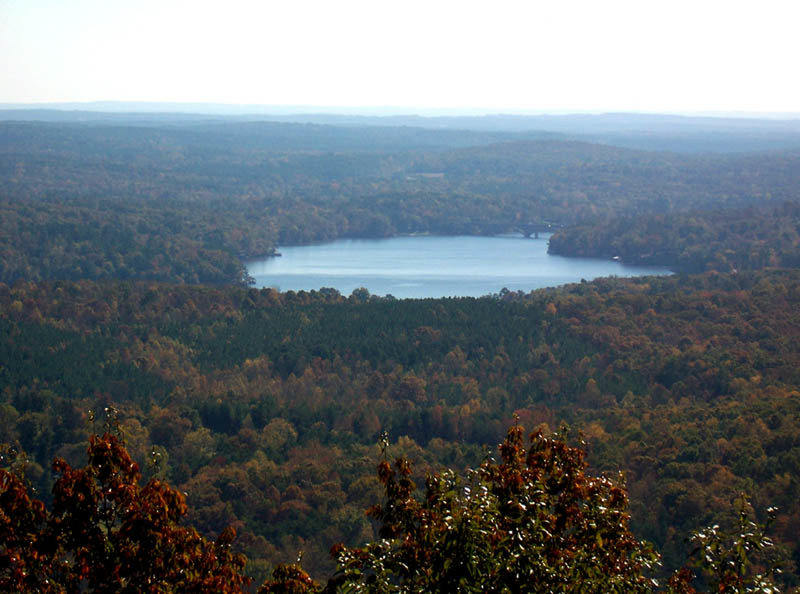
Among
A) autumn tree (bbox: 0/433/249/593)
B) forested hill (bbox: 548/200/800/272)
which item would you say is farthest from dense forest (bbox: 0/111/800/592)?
forested hill (bbox: 548/200/800/272)

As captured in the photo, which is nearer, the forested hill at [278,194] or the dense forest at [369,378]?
the dense forest at [369,378]

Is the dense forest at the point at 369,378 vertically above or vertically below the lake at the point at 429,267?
above

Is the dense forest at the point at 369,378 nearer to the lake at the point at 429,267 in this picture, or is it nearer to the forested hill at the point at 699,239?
the forested hill at the point at 699,239

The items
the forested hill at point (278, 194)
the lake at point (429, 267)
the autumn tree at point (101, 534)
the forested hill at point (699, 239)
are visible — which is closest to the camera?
the autumn tree at point (101, 534)

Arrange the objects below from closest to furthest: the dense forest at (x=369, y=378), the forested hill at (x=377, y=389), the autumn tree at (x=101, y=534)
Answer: the autumn tree at (x=101, y=534)
the dense forest at (x=369, y=378)
the forested hill at (x=377, y=389)

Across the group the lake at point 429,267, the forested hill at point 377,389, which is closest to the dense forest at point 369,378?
the forested hill at point 377,389

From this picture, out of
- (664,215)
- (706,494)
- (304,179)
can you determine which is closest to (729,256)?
(664,215)

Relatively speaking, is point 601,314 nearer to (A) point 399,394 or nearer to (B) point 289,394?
(A) point 399,394
